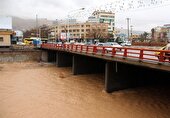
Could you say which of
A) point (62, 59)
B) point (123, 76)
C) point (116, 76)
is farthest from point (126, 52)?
point (62, 59)

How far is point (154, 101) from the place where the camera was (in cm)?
1869

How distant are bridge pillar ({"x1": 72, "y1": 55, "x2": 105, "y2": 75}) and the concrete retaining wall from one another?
17.4m

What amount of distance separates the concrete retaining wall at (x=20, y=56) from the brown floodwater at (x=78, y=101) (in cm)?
1821

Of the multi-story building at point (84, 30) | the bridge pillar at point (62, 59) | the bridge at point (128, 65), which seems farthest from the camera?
the multi-story building at point (84, 30)

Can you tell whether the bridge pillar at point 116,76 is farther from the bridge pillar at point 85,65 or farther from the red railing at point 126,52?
the bridge pillar at point 85,65

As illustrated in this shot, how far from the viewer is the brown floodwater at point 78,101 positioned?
627 inches

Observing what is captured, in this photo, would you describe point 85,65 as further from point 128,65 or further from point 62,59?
point 128,65

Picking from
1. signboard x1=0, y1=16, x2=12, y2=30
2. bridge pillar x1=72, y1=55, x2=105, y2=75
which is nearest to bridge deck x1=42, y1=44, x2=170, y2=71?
bridge pillar x1=72, y1=55, x2=105, y2=75

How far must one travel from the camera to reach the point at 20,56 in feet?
148

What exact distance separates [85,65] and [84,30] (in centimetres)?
8101

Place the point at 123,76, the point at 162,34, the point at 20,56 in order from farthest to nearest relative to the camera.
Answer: the point at 162,34 → the point at 20,56 → the point at 123,76

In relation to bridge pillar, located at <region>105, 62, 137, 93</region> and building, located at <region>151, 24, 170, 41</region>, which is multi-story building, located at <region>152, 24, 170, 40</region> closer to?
building, located at <region>151, 24, 170, 41</region>

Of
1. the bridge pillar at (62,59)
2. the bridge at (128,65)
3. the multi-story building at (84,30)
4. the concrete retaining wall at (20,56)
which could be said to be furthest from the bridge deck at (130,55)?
the multi-story building at (84,30)

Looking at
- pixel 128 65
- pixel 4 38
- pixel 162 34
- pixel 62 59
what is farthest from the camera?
pixel 162 34
